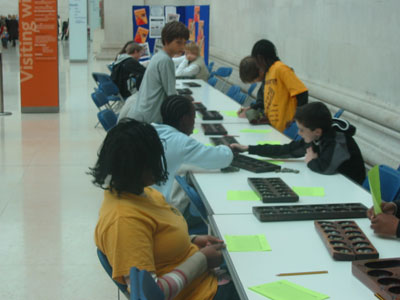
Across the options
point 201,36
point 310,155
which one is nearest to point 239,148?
point 310,155

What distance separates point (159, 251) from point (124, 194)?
26 centimetres

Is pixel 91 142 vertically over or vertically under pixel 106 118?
under

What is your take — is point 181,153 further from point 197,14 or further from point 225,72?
point 197,14

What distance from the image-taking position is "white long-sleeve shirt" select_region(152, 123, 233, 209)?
3436mm

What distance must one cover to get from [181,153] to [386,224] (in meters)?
1.36

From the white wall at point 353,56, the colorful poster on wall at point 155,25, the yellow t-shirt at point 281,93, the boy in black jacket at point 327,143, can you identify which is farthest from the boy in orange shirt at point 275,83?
the colorful poster on wall at point 155,25

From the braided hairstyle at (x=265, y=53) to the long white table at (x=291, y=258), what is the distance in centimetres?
267

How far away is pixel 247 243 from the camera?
253cm

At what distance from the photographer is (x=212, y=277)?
2.48 m

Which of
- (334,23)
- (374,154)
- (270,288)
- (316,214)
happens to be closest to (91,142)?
(334,23)

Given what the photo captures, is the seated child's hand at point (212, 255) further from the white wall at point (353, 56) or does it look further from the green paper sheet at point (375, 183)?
the white wall at point (353, 56)

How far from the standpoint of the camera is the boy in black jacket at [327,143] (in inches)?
144

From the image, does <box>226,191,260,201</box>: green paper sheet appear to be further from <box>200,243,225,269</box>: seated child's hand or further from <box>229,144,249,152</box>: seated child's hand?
<box>229,144,249,152</box>: seated child's hand

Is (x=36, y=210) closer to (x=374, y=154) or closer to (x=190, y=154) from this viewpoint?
(x=190, y=154)
